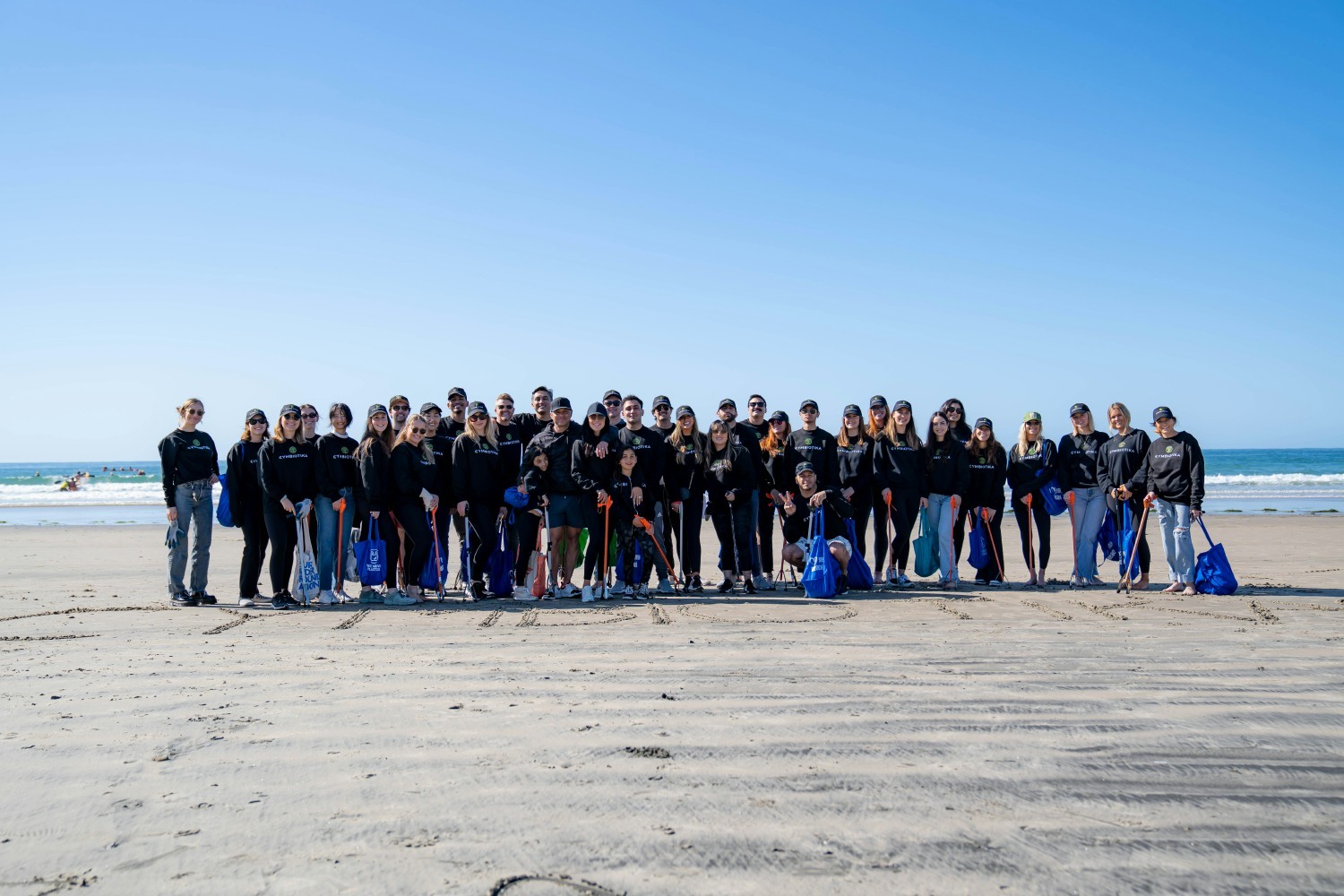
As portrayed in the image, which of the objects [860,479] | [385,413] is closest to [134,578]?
[385,413]

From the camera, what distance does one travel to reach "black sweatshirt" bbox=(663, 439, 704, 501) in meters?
8.89

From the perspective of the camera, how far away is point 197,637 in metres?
6.37

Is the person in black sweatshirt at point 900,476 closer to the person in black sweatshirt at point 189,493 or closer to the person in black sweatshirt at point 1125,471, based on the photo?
the person in black sweatshirt at point 1125,471

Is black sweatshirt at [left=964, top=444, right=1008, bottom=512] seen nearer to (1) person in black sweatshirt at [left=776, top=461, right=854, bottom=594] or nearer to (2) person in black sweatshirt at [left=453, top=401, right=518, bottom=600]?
(1) person in black sweatshirt at [left=776, top=461, right=854, bottom=594]

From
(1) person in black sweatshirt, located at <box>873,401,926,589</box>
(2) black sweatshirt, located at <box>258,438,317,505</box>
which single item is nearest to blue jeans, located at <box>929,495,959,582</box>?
(1) person in black sweatshirt, located at <box>873,401,926,589</box>

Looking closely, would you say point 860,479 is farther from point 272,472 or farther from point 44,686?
point 44,686

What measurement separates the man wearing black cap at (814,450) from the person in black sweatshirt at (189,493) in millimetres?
5513

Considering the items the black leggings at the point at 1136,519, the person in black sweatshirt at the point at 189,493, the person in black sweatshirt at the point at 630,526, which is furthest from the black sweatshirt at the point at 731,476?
the person in black sweatshirt at the point at 189,493

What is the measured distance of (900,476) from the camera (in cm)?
902

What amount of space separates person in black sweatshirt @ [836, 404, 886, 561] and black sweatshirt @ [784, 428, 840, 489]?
126mm

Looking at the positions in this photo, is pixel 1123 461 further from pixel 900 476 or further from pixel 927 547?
pixel 900 476

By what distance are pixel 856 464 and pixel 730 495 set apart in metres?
1.41

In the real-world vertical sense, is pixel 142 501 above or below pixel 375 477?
below

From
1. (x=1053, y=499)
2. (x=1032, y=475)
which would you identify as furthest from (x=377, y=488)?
(x=1053, y=499)
